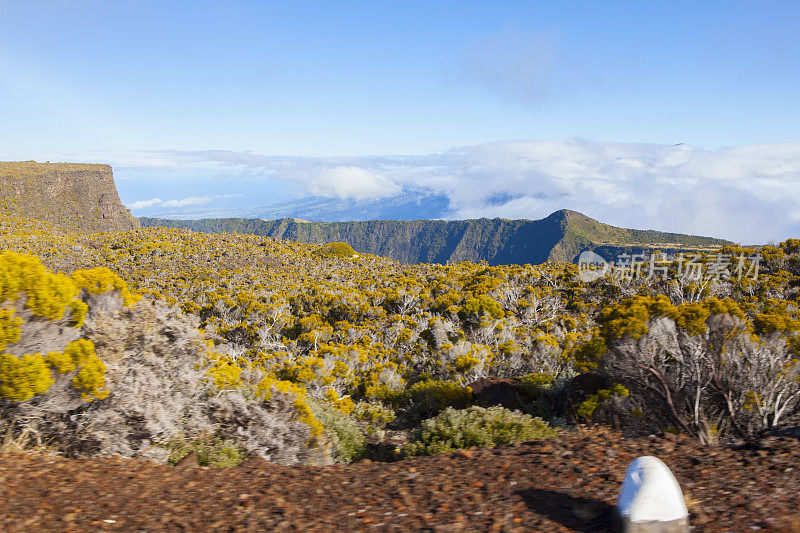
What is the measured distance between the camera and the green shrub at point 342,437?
28.5 ft

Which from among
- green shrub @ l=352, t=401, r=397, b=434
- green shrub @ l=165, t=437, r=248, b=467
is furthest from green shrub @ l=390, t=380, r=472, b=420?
green shrub @ l=165, t=437, r=248, b=467

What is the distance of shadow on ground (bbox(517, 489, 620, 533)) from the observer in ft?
12.4

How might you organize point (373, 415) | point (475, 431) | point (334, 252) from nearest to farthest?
point (475, 431)
point (373, 415)
point (334, 252)

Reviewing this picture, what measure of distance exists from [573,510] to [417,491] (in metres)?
1.49

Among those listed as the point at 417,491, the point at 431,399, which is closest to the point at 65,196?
the point at 431,399

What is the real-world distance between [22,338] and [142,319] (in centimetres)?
177

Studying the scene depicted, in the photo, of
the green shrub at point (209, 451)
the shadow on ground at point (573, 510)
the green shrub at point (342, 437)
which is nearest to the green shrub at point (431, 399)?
the green shrub at point (342, 437)

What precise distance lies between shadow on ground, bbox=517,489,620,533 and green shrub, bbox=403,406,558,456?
112 inches

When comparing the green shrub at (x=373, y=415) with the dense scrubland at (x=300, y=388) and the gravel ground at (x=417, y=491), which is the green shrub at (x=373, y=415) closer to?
the dense scrubland at (x=300, y=388)

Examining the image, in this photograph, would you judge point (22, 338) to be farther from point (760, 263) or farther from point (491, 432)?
point (760, 263)

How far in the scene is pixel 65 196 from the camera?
94438 millimetres

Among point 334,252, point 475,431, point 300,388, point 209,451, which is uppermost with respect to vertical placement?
point 334,252

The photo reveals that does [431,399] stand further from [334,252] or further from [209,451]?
[334,252]

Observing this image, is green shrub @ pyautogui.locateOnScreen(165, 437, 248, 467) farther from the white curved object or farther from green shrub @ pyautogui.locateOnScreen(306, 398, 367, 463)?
the white curved object
